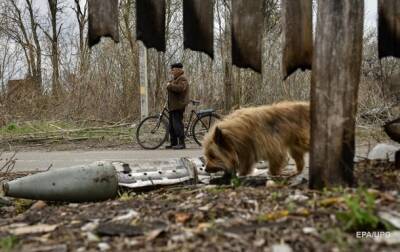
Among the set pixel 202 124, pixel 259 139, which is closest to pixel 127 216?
pixel 259 139

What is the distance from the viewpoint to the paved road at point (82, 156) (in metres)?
12.6

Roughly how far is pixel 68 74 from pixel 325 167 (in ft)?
63.0

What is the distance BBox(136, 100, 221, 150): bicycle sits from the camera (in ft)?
54.3

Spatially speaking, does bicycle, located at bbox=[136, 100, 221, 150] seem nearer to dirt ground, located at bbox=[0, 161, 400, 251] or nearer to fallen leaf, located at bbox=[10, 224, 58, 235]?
dirt ground, located at bbox=[0, 161, 400, 251]

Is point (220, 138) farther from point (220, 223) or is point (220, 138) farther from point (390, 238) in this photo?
point (390, 238)

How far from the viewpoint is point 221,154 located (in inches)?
280

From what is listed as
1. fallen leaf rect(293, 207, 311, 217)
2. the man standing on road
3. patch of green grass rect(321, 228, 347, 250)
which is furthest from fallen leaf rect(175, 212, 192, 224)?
the man standing on road

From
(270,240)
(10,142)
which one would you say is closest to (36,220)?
(270,240)

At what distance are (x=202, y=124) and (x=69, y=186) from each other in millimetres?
11884

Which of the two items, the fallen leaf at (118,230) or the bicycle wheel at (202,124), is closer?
the fallen leaf at (118,230)

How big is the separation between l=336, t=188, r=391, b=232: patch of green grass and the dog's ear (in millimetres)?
3928

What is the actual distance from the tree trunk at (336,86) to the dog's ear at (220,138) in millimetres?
3019

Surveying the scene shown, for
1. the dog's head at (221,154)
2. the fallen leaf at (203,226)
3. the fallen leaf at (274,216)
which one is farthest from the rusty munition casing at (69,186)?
the fallen leaf at (274,216)

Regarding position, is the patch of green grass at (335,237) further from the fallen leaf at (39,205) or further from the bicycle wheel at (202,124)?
the bicycle wheel at (202,124)
